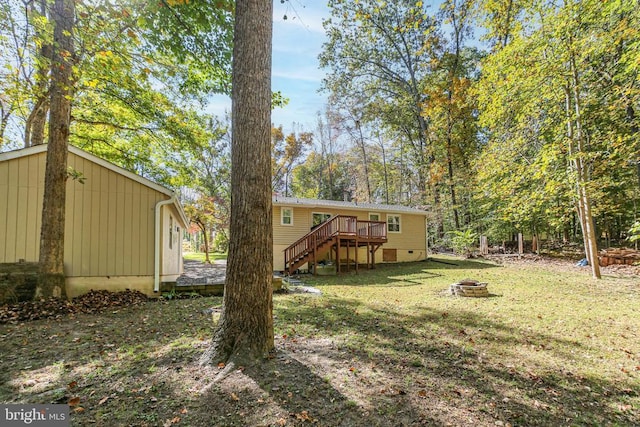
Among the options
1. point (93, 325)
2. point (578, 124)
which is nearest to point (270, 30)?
point (93, 325)

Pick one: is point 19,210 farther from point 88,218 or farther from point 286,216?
point 286,216

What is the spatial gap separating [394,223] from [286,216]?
6.46 meters

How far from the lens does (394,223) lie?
16672 mm

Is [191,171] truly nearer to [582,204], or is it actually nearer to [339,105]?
[582,204]

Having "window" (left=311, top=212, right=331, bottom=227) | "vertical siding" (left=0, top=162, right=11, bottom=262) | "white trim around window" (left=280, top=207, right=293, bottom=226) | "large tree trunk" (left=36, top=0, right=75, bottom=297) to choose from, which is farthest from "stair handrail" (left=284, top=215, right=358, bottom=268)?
"vertical siding" (left=0, top=162, right=11, bottom=262)

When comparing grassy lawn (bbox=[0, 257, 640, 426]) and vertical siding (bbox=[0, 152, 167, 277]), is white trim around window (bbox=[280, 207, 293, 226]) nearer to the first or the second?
vertical siding (bbox=[0, 152, 167, 277])

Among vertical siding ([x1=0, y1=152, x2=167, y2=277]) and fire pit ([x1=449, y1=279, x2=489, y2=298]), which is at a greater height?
vertical siding ([x1=0, y1=152, x2=167, y2=277])

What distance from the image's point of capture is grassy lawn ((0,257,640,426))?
237 centimetres

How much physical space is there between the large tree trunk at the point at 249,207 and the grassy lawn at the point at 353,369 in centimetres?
34

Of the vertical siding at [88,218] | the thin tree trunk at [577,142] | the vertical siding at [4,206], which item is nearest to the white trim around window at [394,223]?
the thin tree trunk at [577,142]

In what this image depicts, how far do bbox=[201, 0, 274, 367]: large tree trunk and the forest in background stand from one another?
2.74 meters

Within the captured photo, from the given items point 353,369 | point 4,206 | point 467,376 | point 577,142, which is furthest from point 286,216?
point 467,376

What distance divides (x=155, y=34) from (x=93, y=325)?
5317 mm

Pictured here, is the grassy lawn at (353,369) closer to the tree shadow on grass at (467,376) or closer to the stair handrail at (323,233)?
the tree shadow on grass at (467,376)
